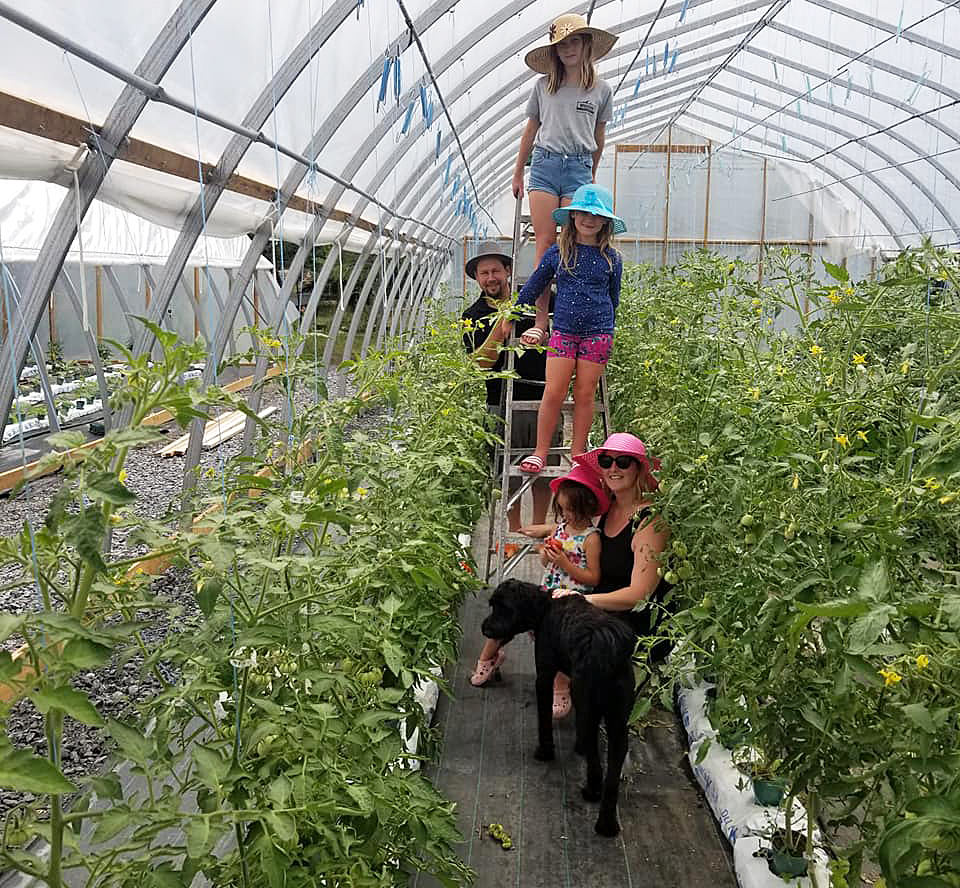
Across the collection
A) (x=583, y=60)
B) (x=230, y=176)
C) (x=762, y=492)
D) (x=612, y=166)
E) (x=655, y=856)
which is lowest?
(x=655, y=856)

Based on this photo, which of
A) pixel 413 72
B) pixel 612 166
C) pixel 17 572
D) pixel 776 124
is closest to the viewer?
pixel 17 572

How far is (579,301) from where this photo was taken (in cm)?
388

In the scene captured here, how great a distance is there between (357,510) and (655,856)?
1.35m

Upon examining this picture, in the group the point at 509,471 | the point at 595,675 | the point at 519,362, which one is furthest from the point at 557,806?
the point at 519,362

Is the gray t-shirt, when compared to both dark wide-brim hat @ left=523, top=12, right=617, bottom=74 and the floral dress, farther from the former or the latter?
the floral dress

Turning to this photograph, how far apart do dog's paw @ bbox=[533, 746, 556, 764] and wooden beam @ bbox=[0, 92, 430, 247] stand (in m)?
2.36

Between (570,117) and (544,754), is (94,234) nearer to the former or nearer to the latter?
(570,117)

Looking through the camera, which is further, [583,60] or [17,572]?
[17,572]

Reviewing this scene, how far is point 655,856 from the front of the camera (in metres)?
2.71

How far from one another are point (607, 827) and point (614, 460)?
1.15 meters

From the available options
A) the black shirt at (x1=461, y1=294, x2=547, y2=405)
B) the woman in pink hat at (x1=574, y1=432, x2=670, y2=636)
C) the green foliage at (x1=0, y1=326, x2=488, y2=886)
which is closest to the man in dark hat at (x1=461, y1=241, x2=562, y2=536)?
the black shirt at (x1=461, y1=294, x2=547, y2=405)

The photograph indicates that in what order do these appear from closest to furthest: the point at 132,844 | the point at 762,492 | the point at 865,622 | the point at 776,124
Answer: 1. the point at 865,622
2. the point at 132,844
3. the point at 762,492
4. the point at 776,124

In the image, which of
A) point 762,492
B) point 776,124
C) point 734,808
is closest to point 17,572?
point 734,808

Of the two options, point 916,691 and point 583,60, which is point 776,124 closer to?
point 583,60
